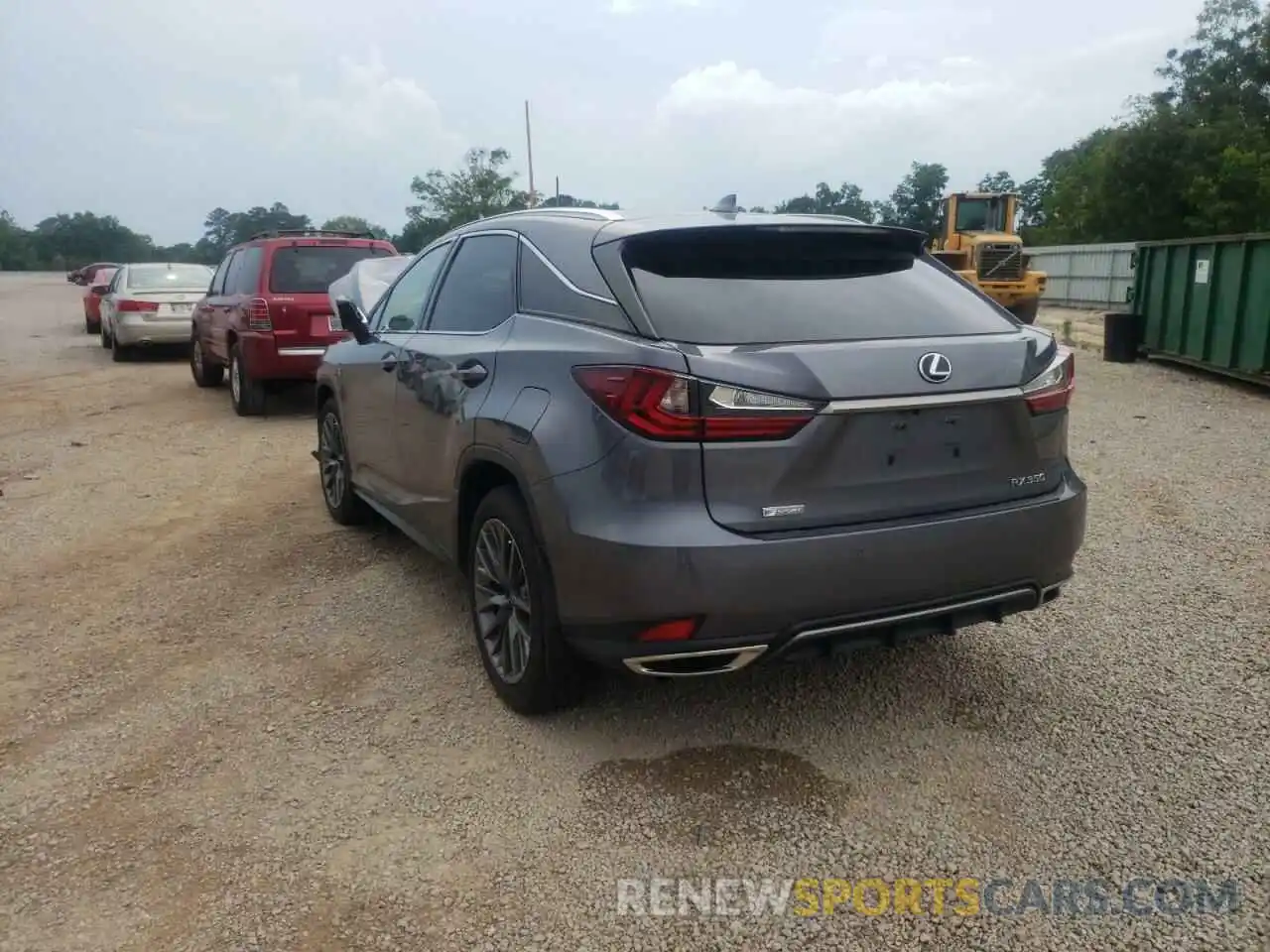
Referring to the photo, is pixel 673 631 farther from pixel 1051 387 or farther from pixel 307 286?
pixel 307 286

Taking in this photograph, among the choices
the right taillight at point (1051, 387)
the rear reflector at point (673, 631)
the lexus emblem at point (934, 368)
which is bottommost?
the rear reflector at point (673, 631)

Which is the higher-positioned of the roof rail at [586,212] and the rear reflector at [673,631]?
the roof rail at [586,212]

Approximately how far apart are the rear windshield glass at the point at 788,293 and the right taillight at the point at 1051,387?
21 cm

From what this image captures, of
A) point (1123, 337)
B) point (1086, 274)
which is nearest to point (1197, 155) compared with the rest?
point (1086, 274)

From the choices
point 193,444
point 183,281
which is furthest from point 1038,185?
point 193,444

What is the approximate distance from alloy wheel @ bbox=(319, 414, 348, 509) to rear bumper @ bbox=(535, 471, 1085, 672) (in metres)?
3.15

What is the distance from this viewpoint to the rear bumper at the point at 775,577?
2.86 m

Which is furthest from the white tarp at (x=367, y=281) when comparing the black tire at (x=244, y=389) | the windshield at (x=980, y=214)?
the windshield at (x=980, y=214)

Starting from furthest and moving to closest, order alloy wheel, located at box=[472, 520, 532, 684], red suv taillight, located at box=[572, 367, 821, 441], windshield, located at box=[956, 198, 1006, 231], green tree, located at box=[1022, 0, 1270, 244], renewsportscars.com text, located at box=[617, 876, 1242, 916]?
green tree, located at box=[1022, 0, 1270, 244] < windshield, located at box=[956, 198, 1006, 231] < alloy wheel, located at box=[472, 520, 532, 684] < red suv taillight, located at box=[572, 367, 821, 441] < renewsportscars.com text, located at box=[617, 876, 1242, 916]

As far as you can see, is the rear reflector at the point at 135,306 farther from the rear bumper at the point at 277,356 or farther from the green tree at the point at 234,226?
the green tree at the point at 234,226

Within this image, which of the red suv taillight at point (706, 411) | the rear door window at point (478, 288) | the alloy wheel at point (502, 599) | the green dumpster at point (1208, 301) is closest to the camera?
the red suv taillight at point (706, 411)

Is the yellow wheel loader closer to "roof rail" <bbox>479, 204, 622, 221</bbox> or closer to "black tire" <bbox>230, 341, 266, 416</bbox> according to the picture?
"black tire" <bbox>230, 341, 266, 416</bbox>

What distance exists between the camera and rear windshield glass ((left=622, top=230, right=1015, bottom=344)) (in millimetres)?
3094

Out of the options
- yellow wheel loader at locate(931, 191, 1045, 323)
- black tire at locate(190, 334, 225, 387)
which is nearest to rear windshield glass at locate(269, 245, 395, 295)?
black tire at locate(190, 334, 225, 387)
